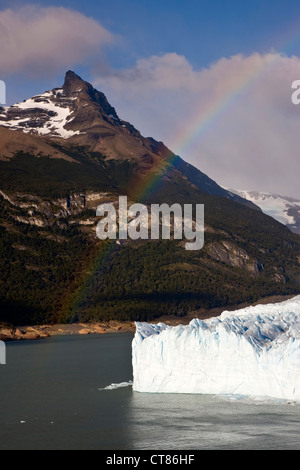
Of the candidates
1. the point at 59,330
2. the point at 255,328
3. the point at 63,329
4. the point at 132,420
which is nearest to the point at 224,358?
the point at 255,328

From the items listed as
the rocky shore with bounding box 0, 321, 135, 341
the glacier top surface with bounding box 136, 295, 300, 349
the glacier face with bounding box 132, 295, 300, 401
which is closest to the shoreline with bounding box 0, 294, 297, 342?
the rocky shore with bounding box 0, 321, 135, 341

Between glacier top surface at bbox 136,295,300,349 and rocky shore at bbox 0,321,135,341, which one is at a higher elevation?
glacier top surface at bbox 136,295,300,349

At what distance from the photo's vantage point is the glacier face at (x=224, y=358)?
48531 millimetres

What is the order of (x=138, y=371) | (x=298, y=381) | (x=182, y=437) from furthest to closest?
1. (x=138, y=371)
2. (x=298, y=381)
3. (x=182, y=437)

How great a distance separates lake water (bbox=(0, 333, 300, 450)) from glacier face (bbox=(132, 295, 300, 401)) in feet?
3.42

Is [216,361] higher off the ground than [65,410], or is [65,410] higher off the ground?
[216,361]

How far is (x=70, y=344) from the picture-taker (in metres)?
131

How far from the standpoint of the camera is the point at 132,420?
157 ft

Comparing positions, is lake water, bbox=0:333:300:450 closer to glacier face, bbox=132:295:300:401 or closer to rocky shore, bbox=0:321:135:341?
glacier face, bbox=132:295:300:401

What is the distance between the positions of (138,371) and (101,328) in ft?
403

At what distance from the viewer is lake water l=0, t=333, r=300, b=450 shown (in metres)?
41.7

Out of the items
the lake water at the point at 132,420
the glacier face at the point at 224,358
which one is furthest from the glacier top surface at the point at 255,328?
the lake water at the point at 132,420
